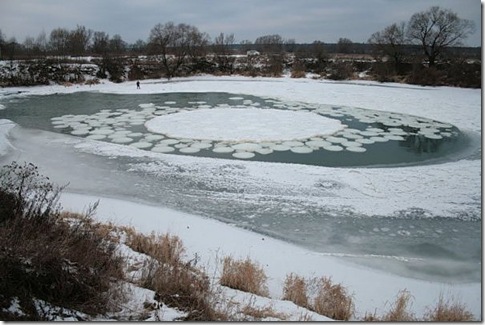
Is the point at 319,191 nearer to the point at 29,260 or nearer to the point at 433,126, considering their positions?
the point at 29,260

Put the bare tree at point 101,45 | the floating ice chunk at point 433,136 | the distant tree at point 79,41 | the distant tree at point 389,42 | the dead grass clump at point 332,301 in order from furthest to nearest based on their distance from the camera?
the bare tree at point 101,45
the distant tree at point 79,41
the distant tree at point 389,42
the floating ice chunk at point 433,136
the dead grass clump at point 332,301

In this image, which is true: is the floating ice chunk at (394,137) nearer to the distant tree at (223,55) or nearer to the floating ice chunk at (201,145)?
the floating ice chunk at (201,145)

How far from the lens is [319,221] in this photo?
3338mm

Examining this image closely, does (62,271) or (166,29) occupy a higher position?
(166,29)

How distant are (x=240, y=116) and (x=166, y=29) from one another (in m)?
13.4

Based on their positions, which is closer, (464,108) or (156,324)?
(156,324)

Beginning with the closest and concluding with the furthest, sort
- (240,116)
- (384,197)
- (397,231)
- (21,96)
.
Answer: (397,231), (384,197), (240,116), (21,96)

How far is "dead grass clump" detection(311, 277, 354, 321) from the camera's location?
2.07 meters

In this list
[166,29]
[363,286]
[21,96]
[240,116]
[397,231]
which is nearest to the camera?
[363,286]

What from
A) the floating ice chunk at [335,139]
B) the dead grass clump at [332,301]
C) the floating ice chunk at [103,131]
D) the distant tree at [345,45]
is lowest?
the dead grass clump at [332,301]

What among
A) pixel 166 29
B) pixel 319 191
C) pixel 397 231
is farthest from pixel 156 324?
pixel 166 29

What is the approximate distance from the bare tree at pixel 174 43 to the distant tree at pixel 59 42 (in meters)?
5.80

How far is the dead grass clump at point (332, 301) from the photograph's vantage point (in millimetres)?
2070

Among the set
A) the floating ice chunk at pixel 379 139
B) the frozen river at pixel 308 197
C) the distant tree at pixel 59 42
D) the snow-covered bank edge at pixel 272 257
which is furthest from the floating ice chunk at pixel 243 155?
the distant tree at pixel 59 42
